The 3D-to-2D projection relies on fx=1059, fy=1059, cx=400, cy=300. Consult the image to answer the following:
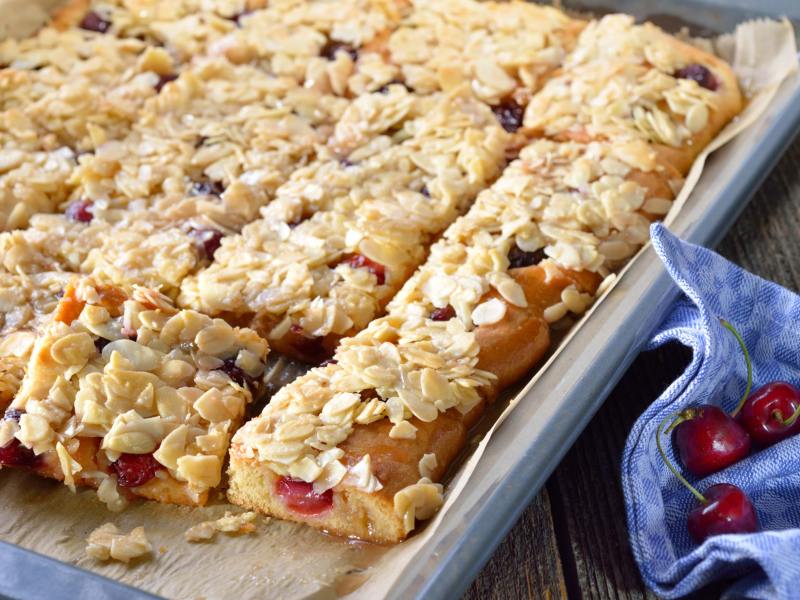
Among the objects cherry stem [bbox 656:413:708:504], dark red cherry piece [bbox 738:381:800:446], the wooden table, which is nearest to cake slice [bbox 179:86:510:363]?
the wooden table

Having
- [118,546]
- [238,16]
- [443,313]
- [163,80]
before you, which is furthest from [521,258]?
[238,16]

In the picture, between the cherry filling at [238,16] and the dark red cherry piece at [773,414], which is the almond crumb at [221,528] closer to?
the dark red cherry piece at [773,414]

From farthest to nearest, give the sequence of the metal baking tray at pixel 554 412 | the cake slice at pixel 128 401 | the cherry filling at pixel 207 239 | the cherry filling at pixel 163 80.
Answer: the cherry filling at pixel 163 80 → the cherry filling at pixel 207 239 → the cake slice at pixel 128 401 → the metal baking tray at pixel 554 412

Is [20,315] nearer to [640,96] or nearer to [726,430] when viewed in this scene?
[726,430]

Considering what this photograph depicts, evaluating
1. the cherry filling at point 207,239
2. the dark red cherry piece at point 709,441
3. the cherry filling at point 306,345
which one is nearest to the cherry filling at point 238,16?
the cherry filling at point 207,239

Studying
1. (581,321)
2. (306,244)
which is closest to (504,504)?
(581,321)

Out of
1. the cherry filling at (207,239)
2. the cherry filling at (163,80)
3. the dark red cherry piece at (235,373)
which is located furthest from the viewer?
the cherry filling at (163,80)

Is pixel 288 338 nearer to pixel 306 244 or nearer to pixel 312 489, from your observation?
pixel 306 244
